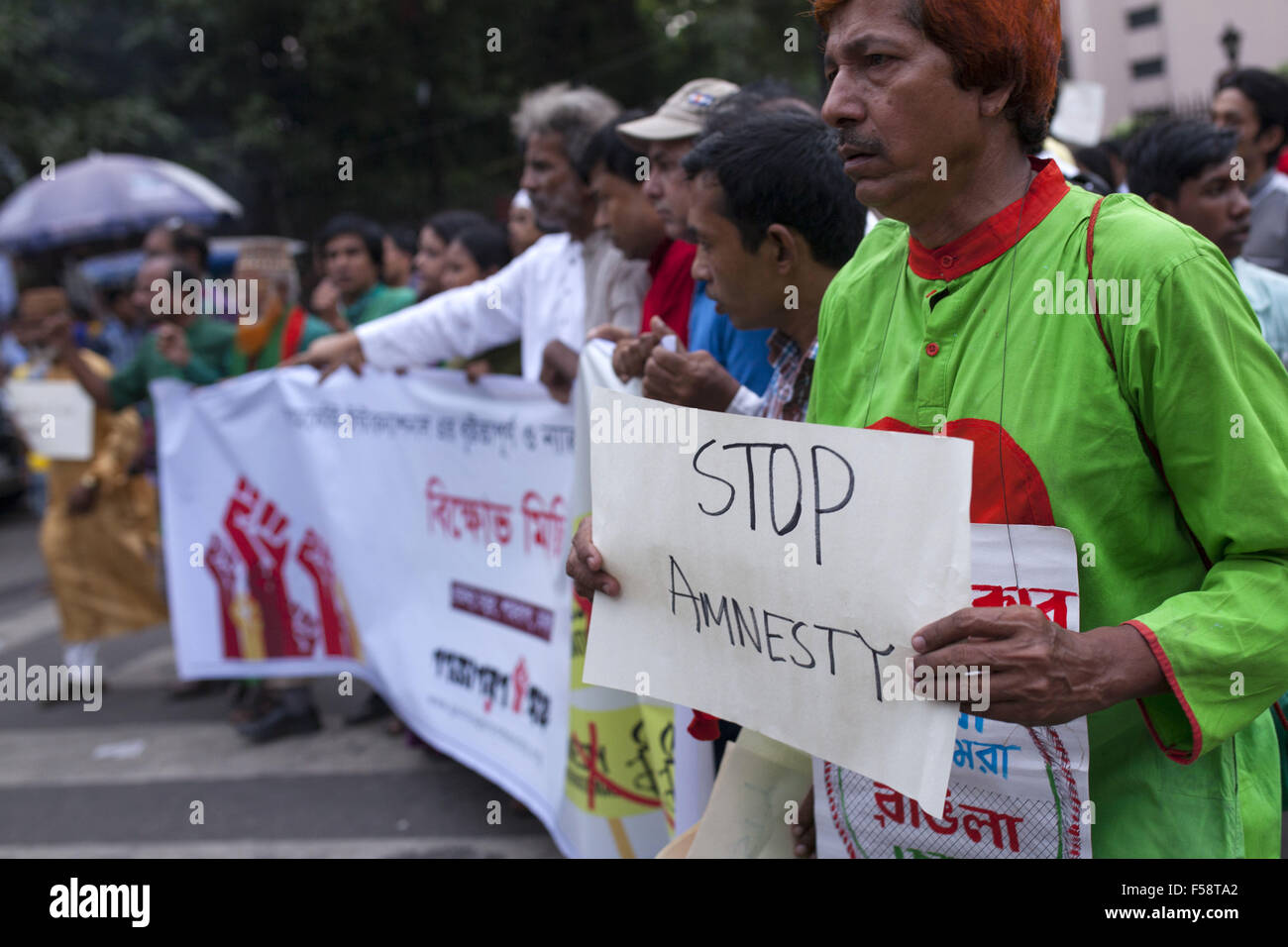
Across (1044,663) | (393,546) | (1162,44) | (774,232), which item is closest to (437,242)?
(393,546)

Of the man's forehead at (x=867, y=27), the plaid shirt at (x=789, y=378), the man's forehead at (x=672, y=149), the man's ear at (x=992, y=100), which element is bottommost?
the plaid shirt at (x=789, y=378)

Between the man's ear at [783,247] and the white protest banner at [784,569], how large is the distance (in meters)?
0.60

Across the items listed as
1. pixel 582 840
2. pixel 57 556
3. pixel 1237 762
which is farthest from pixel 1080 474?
pixel 57 556

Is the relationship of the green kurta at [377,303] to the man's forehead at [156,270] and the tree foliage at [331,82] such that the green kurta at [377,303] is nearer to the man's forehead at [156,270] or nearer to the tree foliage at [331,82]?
the man's forehead at [156,270]

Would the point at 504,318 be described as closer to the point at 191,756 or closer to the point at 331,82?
the point at 191,756

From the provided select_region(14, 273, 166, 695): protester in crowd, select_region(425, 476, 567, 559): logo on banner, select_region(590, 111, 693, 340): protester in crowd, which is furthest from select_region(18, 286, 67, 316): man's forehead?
select_region(590, 111, 693, 340): protester in crowd

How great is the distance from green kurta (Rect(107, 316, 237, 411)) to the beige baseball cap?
304cm

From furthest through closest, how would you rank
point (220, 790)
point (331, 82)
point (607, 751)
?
1. point (331, 82)
2. point (220, 790)
3. point (607, 751)

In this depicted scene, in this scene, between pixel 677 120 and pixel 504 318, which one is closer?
pixel 677 120

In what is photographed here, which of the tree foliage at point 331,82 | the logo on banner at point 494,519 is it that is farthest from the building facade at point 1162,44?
the logo on banner at point 494,519

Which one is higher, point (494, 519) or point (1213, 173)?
point (1213, 173)

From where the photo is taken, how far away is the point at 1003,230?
142 centimetres

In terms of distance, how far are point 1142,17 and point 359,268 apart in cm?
4252

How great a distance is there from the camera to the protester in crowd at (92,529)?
6.05 m
